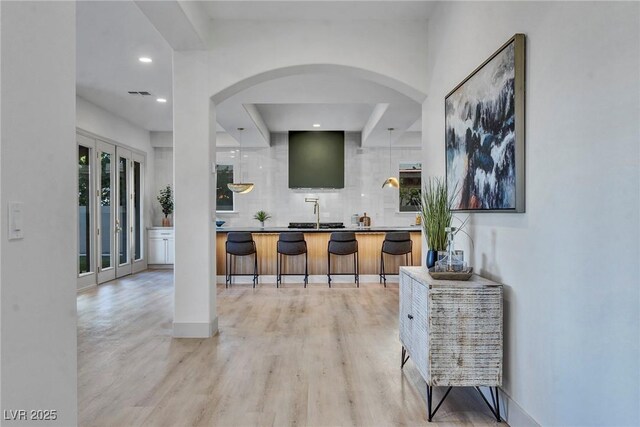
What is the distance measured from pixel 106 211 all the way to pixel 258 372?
18.2 ft

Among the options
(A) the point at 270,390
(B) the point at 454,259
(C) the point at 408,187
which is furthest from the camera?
(C) the point at 408,187

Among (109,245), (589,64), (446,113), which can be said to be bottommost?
(109,245)

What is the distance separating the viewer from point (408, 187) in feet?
30.6

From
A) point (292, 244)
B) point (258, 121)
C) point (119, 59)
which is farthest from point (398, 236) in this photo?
point (119, 59)

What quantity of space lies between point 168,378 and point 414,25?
3.81 m

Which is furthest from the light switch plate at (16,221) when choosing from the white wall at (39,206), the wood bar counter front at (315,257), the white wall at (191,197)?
the wood bar counter front at (315,257)

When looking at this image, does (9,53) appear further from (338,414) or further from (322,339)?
(322,339)

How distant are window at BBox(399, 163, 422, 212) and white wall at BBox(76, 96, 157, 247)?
588 centimetres

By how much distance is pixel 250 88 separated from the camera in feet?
17.3

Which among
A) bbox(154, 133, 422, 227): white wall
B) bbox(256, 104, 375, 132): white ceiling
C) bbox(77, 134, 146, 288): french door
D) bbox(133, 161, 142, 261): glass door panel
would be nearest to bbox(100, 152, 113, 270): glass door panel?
bbox(77, 134, 146, 288): french door

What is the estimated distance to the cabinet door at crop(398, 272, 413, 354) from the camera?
2703 mm

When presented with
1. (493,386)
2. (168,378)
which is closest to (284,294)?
(168,378)

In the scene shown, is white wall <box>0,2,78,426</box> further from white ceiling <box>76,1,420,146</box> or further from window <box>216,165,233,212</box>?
window <box>216,165,233,212</box>

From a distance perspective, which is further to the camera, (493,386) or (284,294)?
(284,294)
